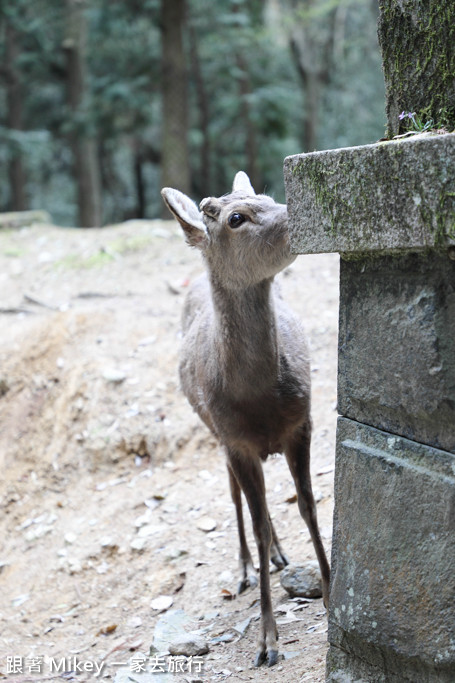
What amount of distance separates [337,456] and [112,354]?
17.3ft

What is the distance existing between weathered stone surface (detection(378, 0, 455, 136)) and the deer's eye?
1325 mm

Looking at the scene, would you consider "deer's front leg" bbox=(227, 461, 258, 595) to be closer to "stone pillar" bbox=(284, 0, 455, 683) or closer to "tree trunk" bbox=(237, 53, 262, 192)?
"stone pillar" bbox=(284, 0, 455, 683)

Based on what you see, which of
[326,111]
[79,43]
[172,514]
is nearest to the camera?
[172,514]

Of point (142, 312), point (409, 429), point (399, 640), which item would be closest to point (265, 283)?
point (409, 429)

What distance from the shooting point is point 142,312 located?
8.18 m

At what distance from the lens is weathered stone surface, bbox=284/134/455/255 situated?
6.40 ft

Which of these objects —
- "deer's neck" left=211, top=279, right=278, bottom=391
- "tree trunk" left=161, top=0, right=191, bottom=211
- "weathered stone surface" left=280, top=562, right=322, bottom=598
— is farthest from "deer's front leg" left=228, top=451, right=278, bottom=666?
"tree trunk" left=161, top=0, right=191, bottom=211

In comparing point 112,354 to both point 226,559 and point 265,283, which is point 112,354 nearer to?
point 226,559

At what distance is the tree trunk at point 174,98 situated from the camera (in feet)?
41.4

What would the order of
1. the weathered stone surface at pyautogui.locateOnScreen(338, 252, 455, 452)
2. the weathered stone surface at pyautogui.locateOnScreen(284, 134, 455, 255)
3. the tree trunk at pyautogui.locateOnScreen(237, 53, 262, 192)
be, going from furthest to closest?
the tree trunk at pyautogui.locateOnScreen(237, 53, 262, 192) < the weathered stone surface at pyautogui.locateOnScreen(338, 252, 455, 452) < the weathered stone surface at pyautogui.locateOnScreen(284, 134, 455, 255)

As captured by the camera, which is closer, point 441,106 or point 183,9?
point 441,106

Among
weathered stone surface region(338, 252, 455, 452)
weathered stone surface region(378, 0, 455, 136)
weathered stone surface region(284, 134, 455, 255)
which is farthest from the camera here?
weathered stone surface region(378, 0, 455, 136)

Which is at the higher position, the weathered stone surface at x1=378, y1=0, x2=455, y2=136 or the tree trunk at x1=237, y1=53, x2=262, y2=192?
the tree trunk at x1=237, y1=53, x2=262, y2=192

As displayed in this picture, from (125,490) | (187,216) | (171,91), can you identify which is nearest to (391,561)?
(187,216)
